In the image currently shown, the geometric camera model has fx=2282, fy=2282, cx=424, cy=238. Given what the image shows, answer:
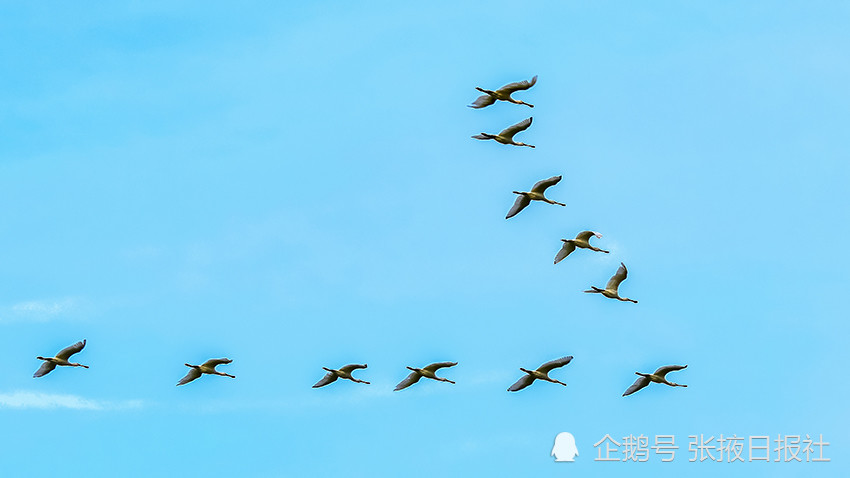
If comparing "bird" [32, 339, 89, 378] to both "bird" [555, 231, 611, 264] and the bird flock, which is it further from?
"bird" [555, 231, 611, 264]

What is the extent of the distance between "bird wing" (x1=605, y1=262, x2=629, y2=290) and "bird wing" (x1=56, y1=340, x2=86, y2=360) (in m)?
37.6

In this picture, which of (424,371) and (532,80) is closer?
(532,80)

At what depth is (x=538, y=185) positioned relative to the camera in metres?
161

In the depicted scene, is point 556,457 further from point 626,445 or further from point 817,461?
point 817,461

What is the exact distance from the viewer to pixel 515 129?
16112cm

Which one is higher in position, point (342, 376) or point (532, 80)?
point (532, 80)

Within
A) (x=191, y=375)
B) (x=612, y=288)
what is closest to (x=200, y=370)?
(x=191, y=375)

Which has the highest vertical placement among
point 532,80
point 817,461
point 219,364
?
point 532,80

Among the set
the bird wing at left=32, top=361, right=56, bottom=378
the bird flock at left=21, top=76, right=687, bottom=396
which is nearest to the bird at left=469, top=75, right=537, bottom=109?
the bird flock at left=21, top=76, right=687, bottom=396

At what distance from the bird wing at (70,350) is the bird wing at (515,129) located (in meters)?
33.0

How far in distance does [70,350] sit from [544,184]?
3566cm

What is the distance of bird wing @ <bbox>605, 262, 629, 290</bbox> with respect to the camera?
162 meters

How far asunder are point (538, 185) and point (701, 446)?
23156mm

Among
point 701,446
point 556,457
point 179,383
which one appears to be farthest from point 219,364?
point 701,446
